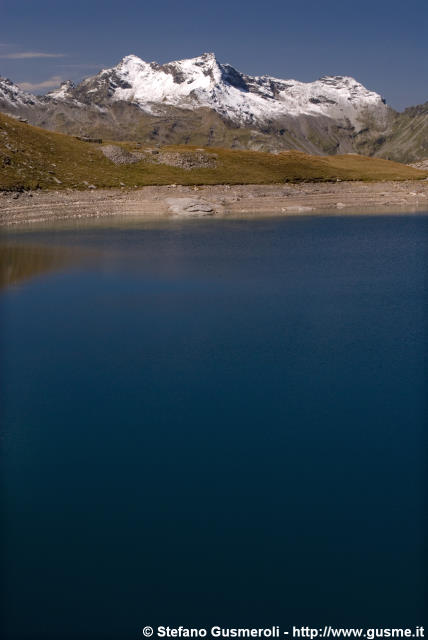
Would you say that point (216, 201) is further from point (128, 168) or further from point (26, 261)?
point (26, 261)

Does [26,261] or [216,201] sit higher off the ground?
[216,201]

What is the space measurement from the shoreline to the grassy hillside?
244 cm

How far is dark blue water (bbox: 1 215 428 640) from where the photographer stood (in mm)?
14000

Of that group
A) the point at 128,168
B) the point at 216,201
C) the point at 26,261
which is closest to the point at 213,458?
the point at 26,261

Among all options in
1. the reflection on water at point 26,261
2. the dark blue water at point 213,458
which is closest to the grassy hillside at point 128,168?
the reflection on water at point 26,261

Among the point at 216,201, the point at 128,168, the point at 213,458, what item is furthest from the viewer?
the point at 128,168

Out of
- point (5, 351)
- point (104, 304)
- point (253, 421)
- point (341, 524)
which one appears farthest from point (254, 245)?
point (341, 524)

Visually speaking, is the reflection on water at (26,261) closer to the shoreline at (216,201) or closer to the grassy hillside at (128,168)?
the shoreline at (216,201)

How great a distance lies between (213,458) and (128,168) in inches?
3263

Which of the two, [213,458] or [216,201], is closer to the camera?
[213,458]

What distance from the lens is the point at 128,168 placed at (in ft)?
316

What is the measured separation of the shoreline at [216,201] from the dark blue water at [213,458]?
40766 millimetres

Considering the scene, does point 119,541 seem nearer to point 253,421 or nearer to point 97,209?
point 253,421

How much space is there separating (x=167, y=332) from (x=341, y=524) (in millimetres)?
17200
